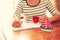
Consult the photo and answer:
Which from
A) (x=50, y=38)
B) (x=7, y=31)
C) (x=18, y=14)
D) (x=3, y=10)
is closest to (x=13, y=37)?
(x=7, y=31)

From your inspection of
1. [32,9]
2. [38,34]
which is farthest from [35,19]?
[32,9]

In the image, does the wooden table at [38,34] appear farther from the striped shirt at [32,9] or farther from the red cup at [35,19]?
the striped shirt at [32,9]

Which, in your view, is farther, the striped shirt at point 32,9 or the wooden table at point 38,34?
the striped shirt at point 32,9

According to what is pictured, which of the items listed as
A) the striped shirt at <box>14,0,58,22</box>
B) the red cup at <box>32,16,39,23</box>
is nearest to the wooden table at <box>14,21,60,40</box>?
the red cup at <box>32,16,39,23</box>

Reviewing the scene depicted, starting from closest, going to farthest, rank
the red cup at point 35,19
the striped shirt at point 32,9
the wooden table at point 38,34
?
the wooden table at point 38,34 < the red cup at point 35,19 < the striped shirt at point 32,9

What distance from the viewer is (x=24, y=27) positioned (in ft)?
4.22

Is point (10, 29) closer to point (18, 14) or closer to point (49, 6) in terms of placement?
point (18, 14)

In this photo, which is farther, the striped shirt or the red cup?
the striped shirt

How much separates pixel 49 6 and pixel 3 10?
141 cm

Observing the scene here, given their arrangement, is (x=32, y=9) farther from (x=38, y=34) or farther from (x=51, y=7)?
(x=38, y=34)

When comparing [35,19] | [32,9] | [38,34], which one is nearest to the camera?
[38,34]

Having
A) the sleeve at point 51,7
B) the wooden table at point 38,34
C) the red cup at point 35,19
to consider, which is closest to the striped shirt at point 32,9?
the sleeve at point 51,7

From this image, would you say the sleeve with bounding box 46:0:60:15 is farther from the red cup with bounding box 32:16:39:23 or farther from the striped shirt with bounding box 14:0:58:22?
the red cup with bounding box 32:16:39:23

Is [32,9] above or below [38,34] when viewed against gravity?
above
